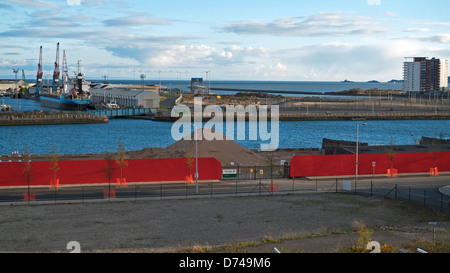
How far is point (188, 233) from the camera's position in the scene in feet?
71.9

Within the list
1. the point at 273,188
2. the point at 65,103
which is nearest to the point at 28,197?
the point at 273,188

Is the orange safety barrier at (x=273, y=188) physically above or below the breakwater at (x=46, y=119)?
below

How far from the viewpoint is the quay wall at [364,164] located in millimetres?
37438

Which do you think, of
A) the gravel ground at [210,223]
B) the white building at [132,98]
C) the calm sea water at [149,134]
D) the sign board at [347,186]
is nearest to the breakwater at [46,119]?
the calm sea water at [149,134]

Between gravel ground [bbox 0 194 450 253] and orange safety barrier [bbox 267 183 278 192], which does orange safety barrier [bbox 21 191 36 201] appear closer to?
gravel ground [bbox 0 194 450 253]

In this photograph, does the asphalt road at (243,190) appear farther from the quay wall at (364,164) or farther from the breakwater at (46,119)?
the breakwater at (46,119)

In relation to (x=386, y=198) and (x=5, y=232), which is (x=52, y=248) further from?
(x=386, y=198)

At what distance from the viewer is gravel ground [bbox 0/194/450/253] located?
19.6m

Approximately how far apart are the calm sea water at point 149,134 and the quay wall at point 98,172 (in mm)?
31777

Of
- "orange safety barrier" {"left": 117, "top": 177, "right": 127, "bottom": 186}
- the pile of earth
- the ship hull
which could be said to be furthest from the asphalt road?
the ship hull

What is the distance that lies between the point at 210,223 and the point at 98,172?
13507 millimetres
